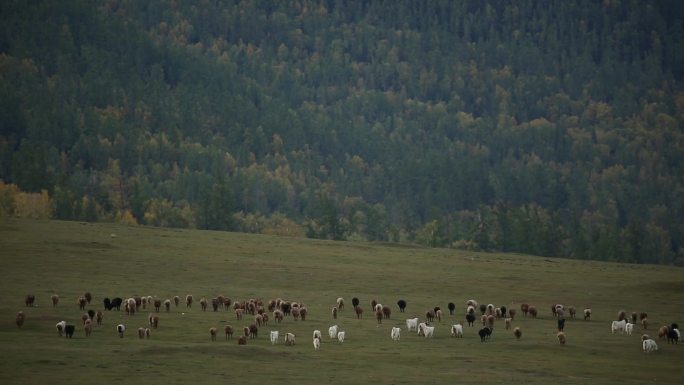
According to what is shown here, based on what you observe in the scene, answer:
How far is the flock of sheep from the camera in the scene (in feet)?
205

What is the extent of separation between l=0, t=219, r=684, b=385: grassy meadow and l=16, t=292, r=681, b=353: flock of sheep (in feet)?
1.86

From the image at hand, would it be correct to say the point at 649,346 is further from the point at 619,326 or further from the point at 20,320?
the point at 20,320

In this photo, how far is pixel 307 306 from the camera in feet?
259

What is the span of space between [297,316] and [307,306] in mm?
6949

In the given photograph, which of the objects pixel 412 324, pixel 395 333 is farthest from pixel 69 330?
pixel 412 324

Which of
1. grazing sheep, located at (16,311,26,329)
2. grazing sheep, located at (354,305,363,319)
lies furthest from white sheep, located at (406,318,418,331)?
grazing sheep, located at (16,311,26,329)

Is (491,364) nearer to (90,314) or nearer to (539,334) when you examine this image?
(539,334)

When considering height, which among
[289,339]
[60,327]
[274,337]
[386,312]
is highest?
[386,312]

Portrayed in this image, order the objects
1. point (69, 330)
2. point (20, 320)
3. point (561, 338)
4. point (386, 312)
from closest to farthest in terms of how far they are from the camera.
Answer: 1. point (69, 330)
2. point (20, 320)
3. point (561, 338)
4. point (386, 312)

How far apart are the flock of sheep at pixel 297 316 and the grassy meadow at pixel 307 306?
57cm

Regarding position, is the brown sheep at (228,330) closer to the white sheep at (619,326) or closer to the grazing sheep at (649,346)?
the grazing sheep at (649,346)

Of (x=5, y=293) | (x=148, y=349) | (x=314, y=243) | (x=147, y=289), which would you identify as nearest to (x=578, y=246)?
(x=314, y=243)

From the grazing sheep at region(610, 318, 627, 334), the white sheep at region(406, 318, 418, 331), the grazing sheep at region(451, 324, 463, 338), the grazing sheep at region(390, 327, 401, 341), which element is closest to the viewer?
the grazing sheep at region(390, 327, 401, 341)

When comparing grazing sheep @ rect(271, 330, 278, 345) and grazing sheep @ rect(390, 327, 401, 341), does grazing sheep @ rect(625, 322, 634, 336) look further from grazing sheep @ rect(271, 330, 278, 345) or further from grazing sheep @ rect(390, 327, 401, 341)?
grazing sheep @ rect(271, 330, 278, 345)
